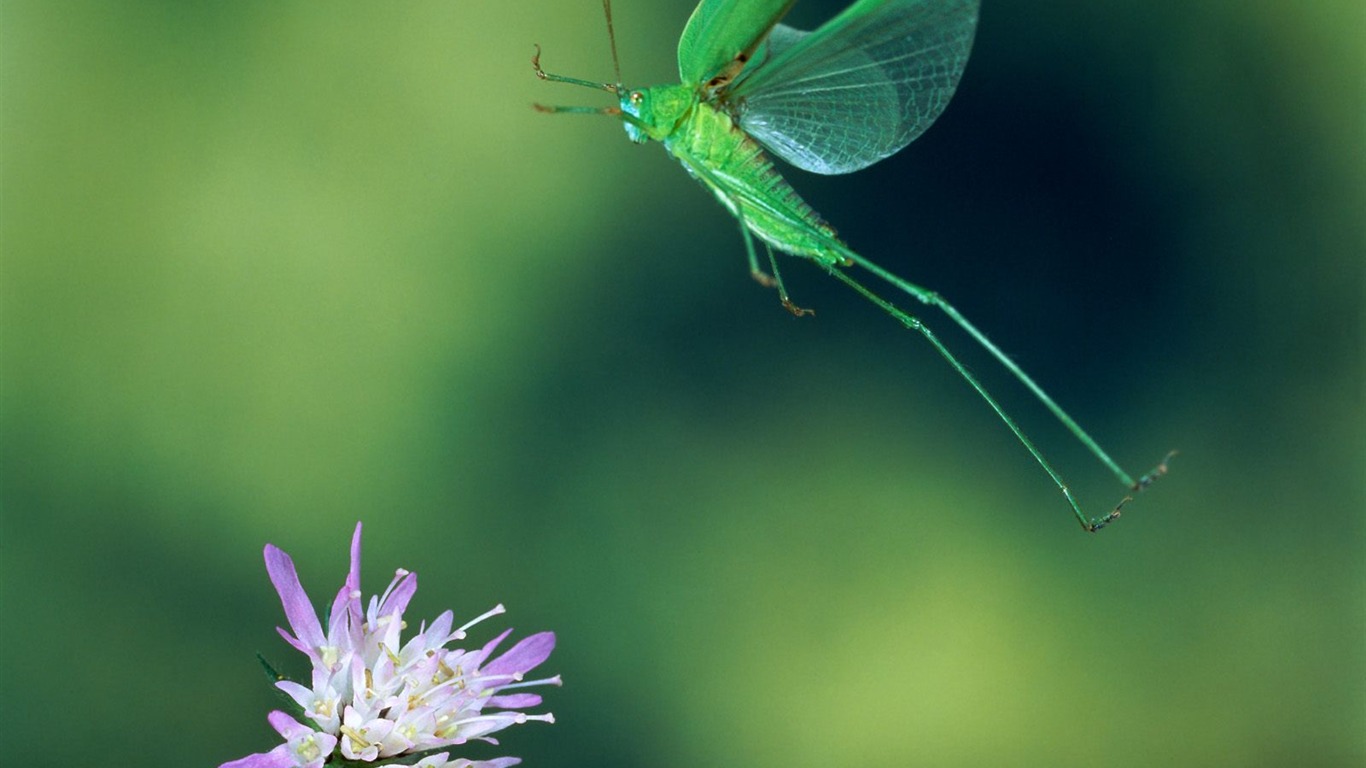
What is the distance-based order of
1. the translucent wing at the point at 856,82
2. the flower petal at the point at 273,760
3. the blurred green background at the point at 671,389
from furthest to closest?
the blurred green background at the point at 671,389 < the translucent wing at the point at 856,82 < the flower petal at the point at 273,760

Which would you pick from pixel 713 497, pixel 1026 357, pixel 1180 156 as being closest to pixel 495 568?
pixel 713 497

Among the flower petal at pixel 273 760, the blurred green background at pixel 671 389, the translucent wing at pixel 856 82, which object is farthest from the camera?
the blurred green background at pixel 671 389

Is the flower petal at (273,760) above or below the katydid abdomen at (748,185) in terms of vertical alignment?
below

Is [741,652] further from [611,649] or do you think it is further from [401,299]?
[401,299]

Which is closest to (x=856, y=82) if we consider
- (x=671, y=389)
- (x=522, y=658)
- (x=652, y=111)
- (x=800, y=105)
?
(x=800, y=105)

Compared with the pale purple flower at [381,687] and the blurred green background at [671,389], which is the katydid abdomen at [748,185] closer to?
the pale purple flower at [381,687]

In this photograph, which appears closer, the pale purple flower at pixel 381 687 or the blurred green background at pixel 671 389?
the pale purple flower at pixel 381 687

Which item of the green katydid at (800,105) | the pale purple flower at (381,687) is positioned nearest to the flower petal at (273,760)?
the pale purple flower at (381,687)
